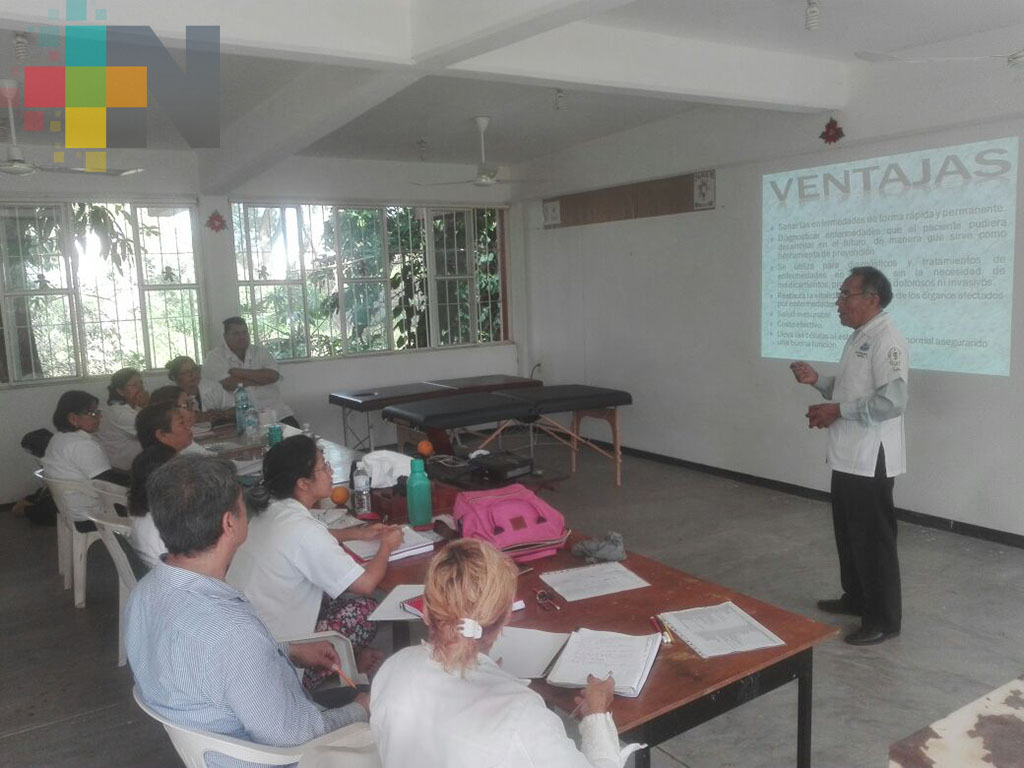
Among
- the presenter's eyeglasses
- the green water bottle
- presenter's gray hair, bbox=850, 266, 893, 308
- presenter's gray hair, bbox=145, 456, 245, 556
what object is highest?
presenter's gray hair, bbox=850, 266, 893, 308

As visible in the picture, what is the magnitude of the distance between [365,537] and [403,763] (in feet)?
4.08

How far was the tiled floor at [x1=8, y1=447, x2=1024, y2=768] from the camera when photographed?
104 inches

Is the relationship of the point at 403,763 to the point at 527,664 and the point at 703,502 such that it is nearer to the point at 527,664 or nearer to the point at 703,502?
the point at 527,664

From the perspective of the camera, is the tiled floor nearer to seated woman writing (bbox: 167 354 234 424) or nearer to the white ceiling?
seated woman writing (bbox: 167 354 234 424)

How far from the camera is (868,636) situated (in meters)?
3.21

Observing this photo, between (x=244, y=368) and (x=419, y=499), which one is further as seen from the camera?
(x=244, y=368)

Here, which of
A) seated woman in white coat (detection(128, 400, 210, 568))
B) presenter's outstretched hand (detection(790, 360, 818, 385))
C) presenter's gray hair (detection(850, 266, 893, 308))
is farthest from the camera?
presenter's outstretched hand (detection(790, 360, 818, 385))

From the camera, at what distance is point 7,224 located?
5.78 meters

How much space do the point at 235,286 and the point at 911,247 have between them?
5198mm

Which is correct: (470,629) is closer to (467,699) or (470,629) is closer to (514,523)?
(467,699)

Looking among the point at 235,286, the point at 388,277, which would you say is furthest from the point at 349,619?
the point at 388,277

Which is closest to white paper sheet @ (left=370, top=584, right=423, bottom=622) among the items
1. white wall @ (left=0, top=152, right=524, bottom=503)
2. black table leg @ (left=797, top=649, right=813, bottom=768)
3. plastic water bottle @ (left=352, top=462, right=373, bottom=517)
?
plastic water bottle @ (left=352, top=462, right=373, bottom=517)

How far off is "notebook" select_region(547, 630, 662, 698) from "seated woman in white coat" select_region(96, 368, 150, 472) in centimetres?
383

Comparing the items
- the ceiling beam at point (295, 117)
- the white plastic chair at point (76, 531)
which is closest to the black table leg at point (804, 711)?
the ceiling beam at point (295, 117)
